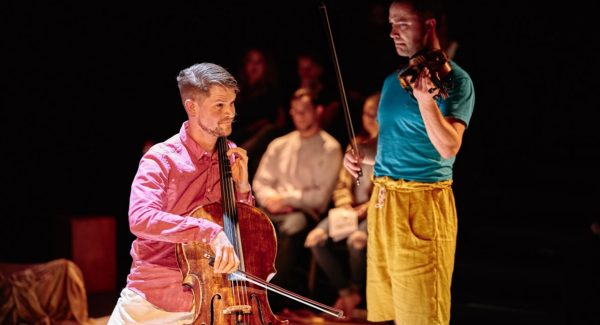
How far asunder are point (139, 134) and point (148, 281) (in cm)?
259

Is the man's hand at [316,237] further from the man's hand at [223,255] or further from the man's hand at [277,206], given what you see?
the man's hand at [223,255]

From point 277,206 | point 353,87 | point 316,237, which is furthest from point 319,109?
point 316,237

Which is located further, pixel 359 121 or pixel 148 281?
pixel 359 121

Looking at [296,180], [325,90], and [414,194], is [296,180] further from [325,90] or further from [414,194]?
[414,194]

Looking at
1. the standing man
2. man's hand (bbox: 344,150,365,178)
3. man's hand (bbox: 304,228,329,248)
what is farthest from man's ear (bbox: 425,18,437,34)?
man's hand (bbox: 304,228,329,248)

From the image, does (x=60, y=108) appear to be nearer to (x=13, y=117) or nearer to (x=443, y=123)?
(x=13, y=117)

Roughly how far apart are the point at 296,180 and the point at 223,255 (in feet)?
8.14

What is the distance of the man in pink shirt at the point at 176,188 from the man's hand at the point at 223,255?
97 millimetres

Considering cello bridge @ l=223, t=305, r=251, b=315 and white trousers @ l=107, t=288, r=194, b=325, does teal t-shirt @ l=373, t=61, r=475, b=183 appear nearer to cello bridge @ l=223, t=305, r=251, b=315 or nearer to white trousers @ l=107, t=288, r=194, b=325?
cello bridge @ l=223, t=305, r=251, b=315

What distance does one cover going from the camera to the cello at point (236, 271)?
6.52 feet

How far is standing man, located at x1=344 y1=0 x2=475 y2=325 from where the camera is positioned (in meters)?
2.43

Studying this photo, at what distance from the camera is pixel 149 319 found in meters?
2.13

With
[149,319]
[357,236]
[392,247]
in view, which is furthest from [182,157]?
[357,236]

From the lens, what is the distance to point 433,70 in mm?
2312
